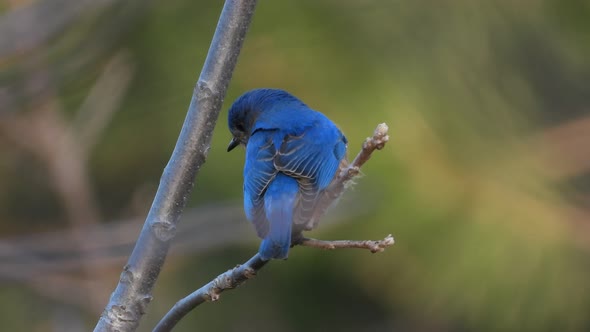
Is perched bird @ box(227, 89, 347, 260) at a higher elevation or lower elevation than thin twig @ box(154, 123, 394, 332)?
higher

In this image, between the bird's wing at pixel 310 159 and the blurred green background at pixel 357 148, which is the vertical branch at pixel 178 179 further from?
the blurred green background at pixel 357 148

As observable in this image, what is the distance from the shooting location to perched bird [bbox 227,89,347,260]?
2.36 metres

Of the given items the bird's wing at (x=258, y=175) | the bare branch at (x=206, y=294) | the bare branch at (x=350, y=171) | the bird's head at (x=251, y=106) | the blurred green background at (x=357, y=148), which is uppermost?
the blurred green background at (x=357, y=148)

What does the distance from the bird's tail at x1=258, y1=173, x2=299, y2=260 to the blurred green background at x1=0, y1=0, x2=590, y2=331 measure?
1.51 m

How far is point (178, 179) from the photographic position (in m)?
1.73

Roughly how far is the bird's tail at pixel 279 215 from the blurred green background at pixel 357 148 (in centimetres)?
151

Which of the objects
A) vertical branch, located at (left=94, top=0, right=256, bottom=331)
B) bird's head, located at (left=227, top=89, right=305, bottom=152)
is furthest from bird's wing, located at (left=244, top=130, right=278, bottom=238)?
vertical branch, located at (left=94, top=0, right=256, bottom=331)

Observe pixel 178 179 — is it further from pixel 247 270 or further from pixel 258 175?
pixel 258 175

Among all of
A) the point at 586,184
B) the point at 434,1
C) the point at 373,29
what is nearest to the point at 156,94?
the point at 373,29

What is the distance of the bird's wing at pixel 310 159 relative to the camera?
2525 millimetres

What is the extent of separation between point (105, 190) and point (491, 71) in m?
2.62

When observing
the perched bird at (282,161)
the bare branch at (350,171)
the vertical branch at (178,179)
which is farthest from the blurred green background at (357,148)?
the vertical branch at (178,179)

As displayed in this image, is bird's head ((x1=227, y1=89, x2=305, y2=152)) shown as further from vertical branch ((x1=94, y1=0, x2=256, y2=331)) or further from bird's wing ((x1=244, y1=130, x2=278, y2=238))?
vertical branch ((x1=94, y1=0, x2=256, y2=331))

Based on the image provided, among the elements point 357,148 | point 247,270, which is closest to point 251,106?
point 357,148
